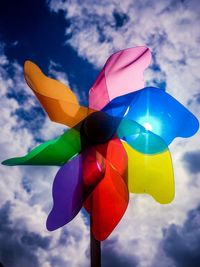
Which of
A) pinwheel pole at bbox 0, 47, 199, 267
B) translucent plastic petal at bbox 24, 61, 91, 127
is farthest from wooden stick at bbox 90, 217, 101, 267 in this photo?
translucent plastic petal at bbox 24, 61, 91, 127

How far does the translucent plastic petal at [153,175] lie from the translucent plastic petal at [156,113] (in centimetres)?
25

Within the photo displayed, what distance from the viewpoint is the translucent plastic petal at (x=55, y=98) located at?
3211mm

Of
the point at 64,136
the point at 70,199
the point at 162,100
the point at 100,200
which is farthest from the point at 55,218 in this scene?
the point at 162,100

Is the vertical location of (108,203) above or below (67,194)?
below

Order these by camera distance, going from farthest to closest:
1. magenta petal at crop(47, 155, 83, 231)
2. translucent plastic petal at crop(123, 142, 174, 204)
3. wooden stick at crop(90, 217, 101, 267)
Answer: translucent plastic petal at crop(123, 142, 174, 204), magenta petal at crop(47, 155, 83, 231), wooden stick at crop(90, 217, 101, 267)

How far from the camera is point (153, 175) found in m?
3.24

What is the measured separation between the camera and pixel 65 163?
322cm

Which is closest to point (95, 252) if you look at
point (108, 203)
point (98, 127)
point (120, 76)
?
point (108, 203)

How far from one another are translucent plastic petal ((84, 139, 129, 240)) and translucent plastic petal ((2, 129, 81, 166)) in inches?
10.1

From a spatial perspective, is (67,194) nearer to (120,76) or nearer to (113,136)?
(113,136)

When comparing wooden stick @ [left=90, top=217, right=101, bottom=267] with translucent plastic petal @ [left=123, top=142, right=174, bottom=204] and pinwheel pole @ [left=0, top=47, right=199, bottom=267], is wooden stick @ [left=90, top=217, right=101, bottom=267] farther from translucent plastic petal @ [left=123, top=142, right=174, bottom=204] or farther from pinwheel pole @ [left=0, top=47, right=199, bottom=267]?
translucent plastic petal @ [left=123, top=142, right=174, bottom=204]

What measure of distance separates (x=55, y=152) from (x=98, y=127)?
497mm

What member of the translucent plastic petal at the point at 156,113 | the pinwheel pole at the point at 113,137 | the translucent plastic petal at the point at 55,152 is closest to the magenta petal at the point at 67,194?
the pinwheel pole at the point at 113,137

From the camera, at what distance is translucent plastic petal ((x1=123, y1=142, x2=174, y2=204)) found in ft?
10.4
